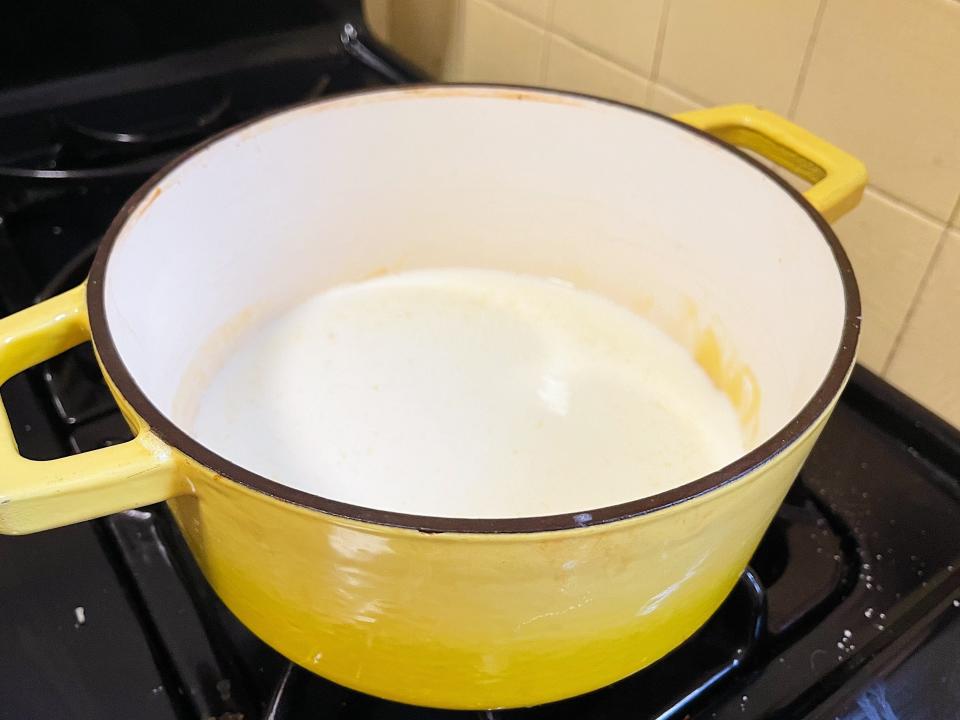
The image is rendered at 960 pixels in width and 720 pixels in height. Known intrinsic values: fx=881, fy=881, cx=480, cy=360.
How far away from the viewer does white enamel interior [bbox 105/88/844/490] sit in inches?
17.1

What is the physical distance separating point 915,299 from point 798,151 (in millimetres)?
131

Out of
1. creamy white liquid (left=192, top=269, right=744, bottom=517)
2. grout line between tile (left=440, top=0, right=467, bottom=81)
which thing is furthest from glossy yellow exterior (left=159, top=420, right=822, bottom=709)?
→ grout line between tile (left=440, top=0, right=467, bottom=81)

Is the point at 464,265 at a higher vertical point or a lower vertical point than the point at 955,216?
lower

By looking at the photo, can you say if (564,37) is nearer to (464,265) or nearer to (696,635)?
(464,265)

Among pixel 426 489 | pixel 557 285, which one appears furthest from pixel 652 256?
pixel 426 489

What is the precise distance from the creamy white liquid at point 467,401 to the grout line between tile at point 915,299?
12 centimetres

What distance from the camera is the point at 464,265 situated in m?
0.60

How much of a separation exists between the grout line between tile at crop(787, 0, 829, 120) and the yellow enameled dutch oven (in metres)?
0.06

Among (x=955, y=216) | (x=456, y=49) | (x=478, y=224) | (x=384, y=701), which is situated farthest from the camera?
(x=456, y=49)

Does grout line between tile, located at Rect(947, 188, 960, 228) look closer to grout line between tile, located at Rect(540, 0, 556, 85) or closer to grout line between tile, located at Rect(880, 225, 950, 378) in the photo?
grout line between tile, located at Rect(880, 225, 950, 378)

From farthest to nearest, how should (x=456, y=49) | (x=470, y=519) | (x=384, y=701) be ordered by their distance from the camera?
(x=456, y=49) → (x=384, y=701) → (x=470, y=519)

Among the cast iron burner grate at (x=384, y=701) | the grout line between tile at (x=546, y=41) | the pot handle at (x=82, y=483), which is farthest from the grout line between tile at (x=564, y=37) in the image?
the pot handle at (x=82, y=483)

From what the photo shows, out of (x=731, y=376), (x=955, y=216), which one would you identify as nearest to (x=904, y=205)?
(x=955, y=216)

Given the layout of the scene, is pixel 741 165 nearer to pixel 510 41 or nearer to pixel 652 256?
pixel 652 256
